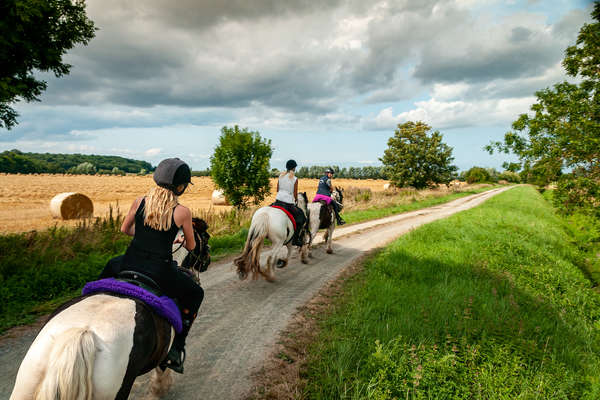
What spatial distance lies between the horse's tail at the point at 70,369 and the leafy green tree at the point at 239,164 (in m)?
15.4

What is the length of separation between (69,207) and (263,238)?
17.2 m

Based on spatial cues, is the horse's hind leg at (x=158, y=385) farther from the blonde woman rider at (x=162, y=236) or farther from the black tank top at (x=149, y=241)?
the black tank top at (x=149, y=241)

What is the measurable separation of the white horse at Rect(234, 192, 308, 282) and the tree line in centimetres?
435

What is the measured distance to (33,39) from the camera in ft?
25.0

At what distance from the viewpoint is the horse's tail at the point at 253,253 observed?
685 cm

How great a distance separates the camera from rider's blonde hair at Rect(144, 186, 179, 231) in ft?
9.37

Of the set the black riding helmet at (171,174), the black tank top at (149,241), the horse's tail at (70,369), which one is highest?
the black riding helmet at (171,174)

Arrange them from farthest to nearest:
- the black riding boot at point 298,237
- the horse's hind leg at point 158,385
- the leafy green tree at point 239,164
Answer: the leafy green tree at point 239,164
the black riding boot at point 298,237
the horse's hind leg at point 158,385

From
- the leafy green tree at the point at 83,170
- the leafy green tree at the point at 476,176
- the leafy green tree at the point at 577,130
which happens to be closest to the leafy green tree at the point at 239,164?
the leafy green tree at the point at 577,130

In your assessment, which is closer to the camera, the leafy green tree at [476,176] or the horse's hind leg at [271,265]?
the horse's hind leg at [271,265]

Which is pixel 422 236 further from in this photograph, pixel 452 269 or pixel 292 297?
pixel 292 297

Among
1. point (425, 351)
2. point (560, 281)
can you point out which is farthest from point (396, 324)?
point (560, 281)

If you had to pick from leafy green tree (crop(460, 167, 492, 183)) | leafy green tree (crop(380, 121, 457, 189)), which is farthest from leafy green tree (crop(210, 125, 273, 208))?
leafy green tree (crop(460, 167, 492, 183))

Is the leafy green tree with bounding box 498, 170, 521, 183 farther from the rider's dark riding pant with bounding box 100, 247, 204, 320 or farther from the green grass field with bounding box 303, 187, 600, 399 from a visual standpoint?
the rider's dark riding pant with bounding box 100, 247, 204, 320
